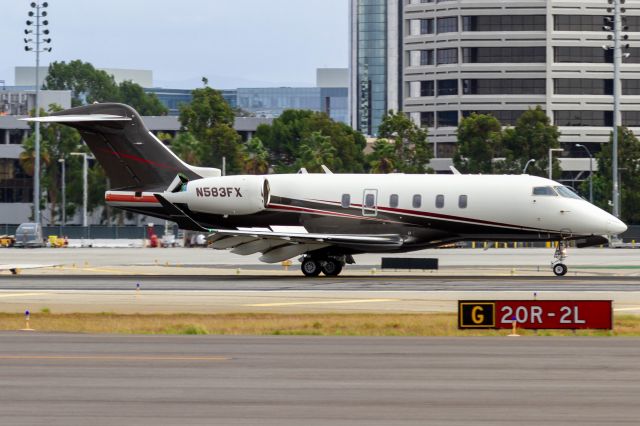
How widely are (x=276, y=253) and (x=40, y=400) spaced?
27.8 m

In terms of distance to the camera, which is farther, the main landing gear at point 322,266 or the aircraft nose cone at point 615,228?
the main landing gear at point 322,266

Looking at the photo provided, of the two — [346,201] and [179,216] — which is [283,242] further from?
[179,216]

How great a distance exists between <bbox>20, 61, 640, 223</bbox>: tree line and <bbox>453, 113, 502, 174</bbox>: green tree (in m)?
0.10

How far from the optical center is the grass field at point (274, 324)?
28.0m

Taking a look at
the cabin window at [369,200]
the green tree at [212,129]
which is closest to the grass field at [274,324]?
the cabin window at [369,200]

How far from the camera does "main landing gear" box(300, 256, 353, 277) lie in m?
46.7

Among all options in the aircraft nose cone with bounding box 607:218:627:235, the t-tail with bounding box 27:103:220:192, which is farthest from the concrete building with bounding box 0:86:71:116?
the aircraft nose cone with bounding box 607:218:627:235

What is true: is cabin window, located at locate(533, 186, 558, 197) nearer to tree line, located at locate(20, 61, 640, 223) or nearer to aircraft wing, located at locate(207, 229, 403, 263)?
aircraft wing, located at locate(207, 229, 403, 263)

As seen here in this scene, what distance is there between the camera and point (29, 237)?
87188mm

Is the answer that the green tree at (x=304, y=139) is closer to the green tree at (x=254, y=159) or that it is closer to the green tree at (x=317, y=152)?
the green tree at (x=317, y=152)

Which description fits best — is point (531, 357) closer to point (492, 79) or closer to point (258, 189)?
point (258, 189)

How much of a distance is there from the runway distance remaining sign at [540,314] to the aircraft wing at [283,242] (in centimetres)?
1683

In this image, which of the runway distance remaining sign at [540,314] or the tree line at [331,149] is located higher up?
the tree line at [331,149]

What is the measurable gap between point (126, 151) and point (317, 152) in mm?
84583
